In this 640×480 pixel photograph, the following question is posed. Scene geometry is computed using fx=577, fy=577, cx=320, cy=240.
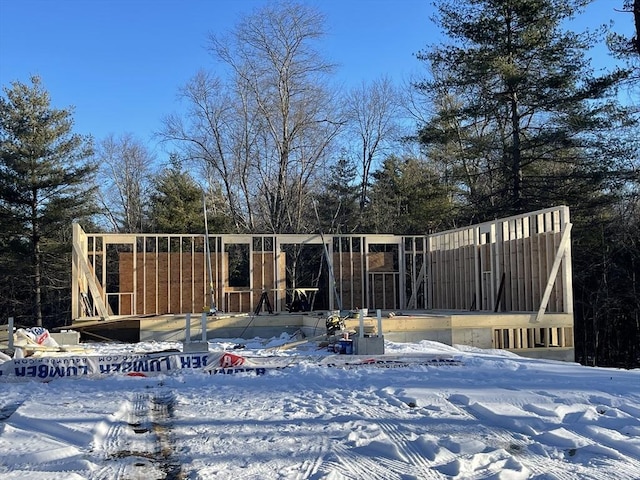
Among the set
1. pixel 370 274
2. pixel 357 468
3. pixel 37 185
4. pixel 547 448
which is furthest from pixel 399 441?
pixel 37 185

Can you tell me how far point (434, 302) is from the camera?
16859 mm

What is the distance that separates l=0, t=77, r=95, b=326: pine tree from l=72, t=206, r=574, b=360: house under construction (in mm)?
4997

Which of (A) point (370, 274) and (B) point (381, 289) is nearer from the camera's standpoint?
(A) point (370, 274)

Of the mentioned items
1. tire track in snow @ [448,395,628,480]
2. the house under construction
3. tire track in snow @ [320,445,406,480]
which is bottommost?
tire track in snow @ [448,395,628,480]

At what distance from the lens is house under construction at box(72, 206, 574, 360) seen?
11945 mm

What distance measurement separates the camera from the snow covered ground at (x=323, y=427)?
138 inches

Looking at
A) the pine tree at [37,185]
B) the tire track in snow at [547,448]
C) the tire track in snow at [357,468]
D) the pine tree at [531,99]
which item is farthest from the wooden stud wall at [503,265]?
the pine tree at [37,185]

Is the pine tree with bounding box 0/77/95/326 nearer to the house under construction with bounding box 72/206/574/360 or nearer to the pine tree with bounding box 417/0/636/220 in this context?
the house under construction with bounding box 72/206/574/360

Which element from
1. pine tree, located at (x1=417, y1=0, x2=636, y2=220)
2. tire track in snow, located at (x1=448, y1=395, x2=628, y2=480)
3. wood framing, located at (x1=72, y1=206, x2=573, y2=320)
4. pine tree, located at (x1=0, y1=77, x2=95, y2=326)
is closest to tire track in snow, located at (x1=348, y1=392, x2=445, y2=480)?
tire track in snow, located at (x1=448, y1=395, x2=628, y2=480)

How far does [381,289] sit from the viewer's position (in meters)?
17.7

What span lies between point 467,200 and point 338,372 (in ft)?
52.5

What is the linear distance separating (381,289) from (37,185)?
1201 cm

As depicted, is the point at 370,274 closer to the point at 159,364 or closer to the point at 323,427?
the point at 159,364

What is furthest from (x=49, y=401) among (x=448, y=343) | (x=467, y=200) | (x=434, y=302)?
(x=467, y=200)
